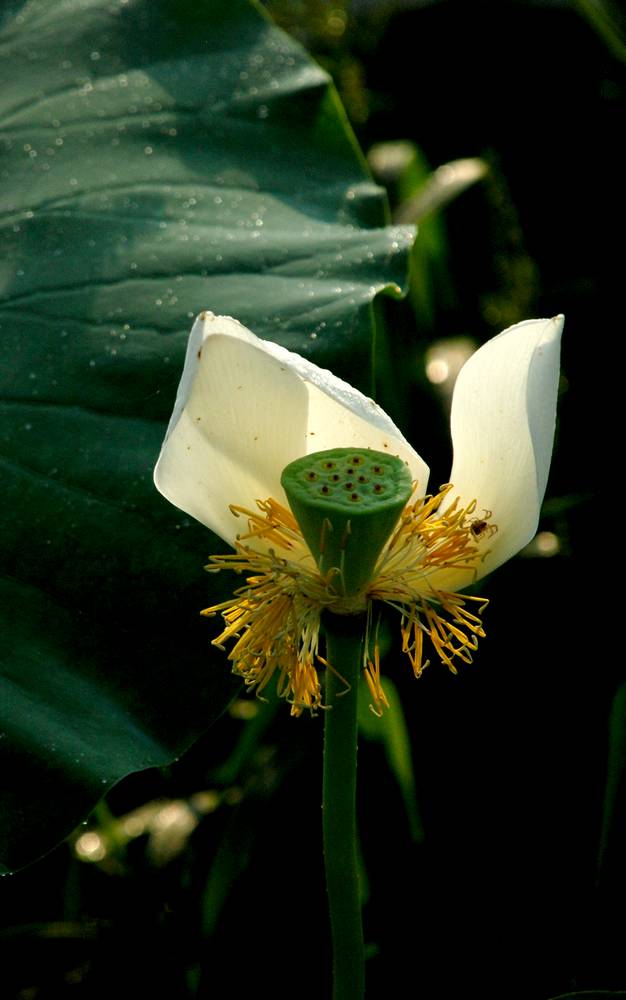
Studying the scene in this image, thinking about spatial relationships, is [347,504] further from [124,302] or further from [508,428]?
[124,302]

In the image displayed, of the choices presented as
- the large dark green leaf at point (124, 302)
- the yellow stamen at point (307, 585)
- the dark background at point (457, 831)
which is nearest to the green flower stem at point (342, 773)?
the yellow stamen at point (307, 585)

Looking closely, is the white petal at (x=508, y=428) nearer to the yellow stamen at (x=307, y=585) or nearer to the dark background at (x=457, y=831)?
the yellow stamen at (x=307, y=585)

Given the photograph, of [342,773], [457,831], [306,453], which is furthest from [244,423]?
[457,831]

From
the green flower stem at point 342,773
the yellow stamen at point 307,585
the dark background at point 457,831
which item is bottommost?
the dark background at point 457,831

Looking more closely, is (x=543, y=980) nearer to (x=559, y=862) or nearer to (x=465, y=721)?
(x=559, y=862)

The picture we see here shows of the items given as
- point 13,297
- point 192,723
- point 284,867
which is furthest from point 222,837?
point 13,297

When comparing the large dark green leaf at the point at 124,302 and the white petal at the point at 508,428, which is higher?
the white petal at the point at 508,428

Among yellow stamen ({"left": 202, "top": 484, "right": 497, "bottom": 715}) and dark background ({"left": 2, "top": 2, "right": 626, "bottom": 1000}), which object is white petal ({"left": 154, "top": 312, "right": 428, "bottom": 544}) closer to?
yellow stamen ({"left": 202, "top": 484, "right": 497, "bottom": 715})

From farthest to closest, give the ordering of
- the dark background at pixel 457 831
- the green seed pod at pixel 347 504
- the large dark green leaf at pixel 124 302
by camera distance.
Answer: the dark background at pixel 457 831 < the large dark green leaf at pixel 124 302 < the green seed pod at pixel 347 504
